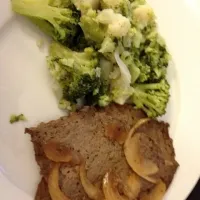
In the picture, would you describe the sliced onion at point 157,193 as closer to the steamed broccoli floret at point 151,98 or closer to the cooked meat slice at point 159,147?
the cooked meat slice at point 159,147

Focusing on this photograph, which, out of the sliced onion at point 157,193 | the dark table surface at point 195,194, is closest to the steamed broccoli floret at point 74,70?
the sliced onion at point 157,193

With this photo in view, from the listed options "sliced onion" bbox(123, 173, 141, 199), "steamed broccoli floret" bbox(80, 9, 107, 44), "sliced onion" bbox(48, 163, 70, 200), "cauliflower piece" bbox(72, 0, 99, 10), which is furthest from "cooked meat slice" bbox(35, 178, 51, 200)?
"cauliflower piece" bbox(72, 0, 99, 10)

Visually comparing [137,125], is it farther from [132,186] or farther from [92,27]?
[92,27]

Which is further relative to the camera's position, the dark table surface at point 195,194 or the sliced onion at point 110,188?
the dark table surface at point 195,194

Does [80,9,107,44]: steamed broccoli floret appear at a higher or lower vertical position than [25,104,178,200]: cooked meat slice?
higher

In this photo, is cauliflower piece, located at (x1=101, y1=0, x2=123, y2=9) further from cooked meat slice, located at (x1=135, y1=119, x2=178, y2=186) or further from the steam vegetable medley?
cooked meat slice, located at (x1=135, y1=119, x2=178, y2=186)

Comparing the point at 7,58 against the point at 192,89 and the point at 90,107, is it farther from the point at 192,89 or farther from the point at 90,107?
the point at 192,89
